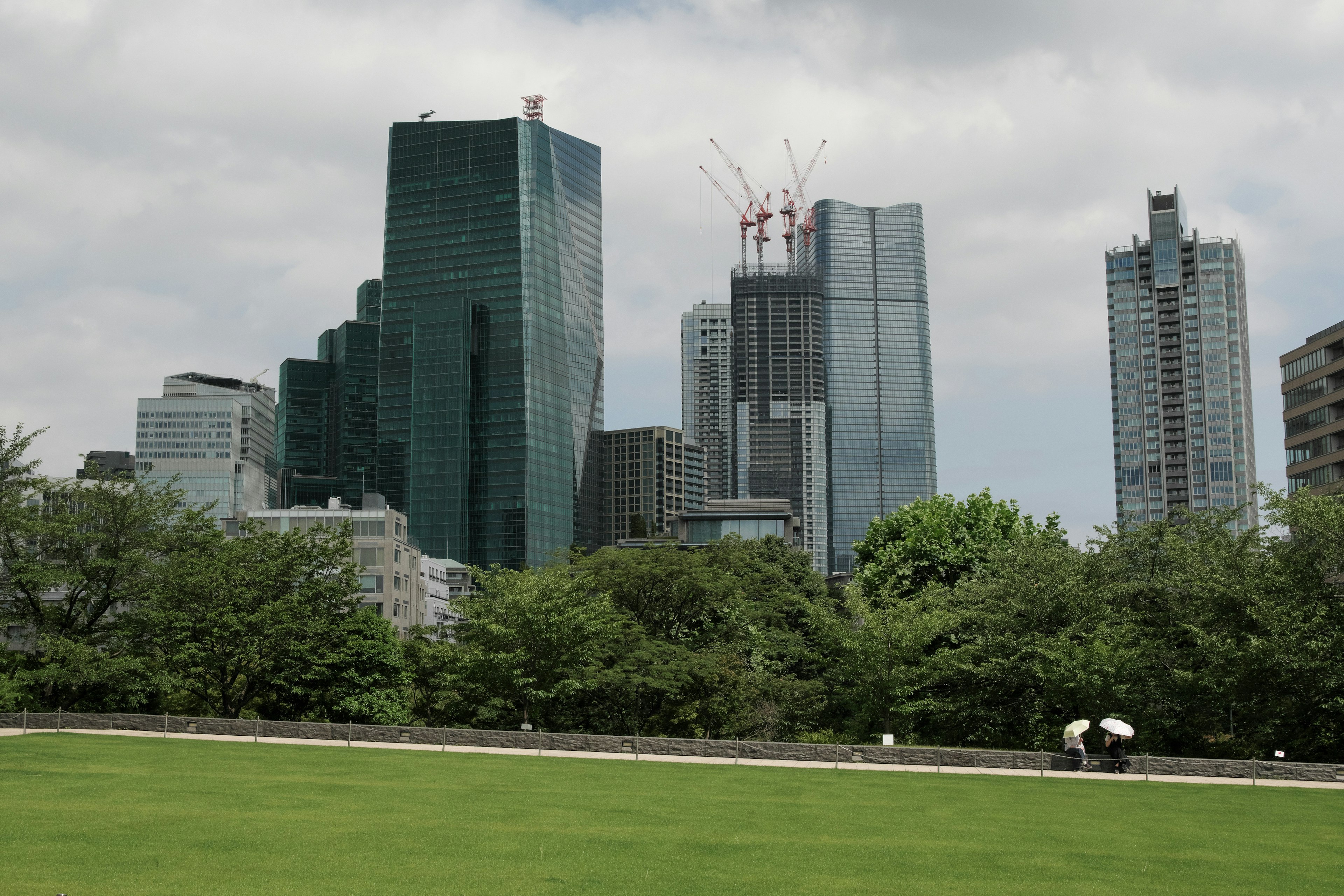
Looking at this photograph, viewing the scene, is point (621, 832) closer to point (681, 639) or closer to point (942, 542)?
point (681, 639)

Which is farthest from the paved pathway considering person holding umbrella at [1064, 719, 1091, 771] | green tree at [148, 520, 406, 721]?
green tree at [148, 520, 406, 721]

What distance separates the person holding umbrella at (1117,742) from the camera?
43.3 meters

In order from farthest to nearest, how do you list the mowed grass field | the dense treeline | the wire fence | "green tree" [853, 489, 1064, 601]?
"green tree" [853, 489, 1064, 601] → the dense treeline → the wire fence → the mowed grass field

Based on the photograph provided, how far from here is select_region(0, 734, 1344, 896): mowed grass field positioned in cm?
2245

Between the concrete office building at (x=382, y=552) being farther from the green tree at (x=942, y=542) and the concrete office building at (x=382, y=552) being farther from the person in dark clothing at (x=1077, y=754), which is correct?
the person in dark clothing at (x=1077, y=754)

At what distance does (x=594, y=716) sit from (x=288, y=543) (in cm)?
1959

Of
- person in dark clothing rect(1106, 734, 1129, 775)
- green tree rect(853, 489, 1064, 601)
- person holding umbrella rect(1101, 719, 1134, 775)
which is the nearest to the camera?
person holding umbrella rect(1101, 719, 1134, 775)

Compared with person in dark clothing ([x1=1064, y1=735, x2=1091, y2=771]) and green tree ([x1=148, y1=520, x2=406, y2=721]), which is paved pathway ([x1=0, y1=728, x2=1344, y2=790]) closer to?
person in dark clothing ([x1=1064, y1=735, x2=1091, y2=771])

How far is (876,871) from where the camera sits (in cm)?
2394

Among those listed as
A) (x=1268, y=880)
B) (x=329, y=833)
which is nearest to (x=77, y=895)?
(x=329, y=833)

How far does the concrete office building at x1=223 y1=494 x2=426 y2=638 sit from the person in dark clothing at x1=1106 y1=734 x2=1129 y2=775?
89.5 meters

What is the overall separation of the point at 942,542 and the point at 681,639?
2334 centimetres

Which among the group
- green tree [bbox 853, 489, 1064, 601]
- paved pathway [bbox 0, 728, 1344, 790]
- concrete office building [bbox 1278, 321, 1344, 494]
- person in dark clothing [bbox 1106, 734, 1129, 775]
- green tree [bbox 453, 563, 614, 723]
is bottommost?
paved pathway [bbox 0, 728, 1344, 790]

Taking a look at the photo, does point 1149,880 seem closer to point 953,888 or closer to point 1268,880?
point 1268,880
